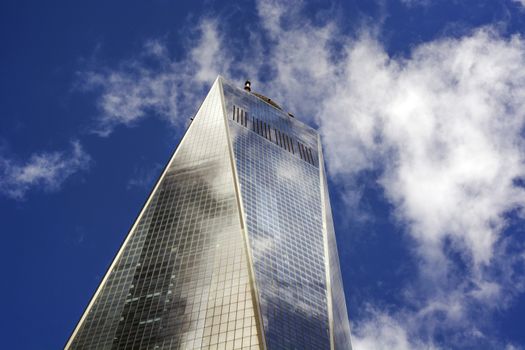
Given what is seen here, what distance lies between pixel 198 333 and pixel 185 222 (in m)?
29.8

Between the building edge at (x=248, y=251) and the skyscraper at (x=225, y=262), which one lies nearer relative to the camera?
the building edge at (x=248, y=251)

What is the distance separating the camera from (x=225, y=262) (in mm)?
103625

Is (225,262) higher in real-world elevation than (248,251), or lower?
lower

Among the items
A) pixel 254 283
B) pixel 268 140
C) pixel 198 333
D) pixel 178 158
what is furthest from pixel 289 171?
pixel 198 333

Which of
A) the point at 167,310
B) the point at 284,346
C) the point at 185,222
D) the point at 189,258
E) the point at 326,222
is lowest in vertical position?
the point at 284,346

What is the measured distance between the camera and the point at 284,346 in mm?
89000

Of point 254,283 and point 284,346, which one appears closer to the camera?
point 284,346

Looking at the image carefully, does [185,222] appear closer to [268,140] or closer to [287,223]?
[287,223]

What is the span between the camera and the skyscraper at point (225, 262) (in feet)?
307

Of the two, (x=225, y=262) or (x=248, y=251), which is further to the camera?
(x=248, y=251)

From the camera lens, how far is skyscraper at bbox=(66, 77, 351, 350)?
93.6 meters

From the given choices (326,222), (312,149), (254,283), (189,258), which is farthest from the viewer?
(312,149)

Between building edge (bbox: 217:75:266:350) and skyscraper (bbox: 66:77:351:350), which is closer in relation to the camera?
building edge (bbox: 217:75:266:350)

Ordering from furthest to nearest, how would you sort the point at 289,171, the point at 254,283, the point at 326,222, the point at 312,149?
the point at 312,149 < the point at 289,171 < the point at 326,222 < the point at 254,283
